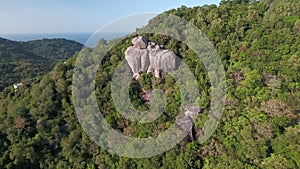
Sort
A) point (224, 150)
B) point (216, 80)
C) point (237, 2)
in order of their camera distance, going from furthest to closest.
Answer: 1. point (237, 2)
2. point (216, 80)
3. point (224, 150)

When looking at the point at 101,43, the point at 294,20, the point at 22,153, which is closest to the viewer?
the point at 22,153

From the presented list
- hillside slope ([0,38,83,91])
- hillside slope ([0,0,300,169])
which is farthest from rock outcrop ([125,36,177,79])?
hillside slope ([0,38,83,91])

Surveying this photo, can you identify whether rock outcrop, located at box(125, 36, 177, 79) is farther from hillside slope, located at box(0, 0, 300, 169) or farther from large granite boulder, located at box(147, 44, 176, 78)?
hillside slope, located at box(0, 0, 300, 169)

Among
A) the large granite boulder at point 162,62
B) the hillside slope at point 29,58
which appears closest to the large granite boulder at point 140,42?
the large granite boulder at point 162,62

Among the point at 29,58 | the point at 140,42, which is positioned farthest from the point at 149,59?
the point at 29,58

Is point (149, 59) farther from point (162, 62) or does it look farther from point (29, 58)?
point (29, 58)

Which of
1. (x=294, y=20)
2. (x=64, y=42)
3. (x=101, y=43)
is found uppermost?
(x=294, y=20)

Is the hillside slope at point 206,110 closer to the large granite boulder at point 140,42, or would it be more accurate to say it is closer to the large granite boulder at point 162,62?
the large granite boulder at point 162,62

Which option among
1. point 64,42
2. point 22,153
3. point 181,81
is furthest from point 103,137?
point 64,42

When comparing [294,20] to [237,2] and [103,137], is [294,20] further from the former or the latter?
[103,137]

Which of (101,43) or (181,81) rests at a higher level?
(101,43)
